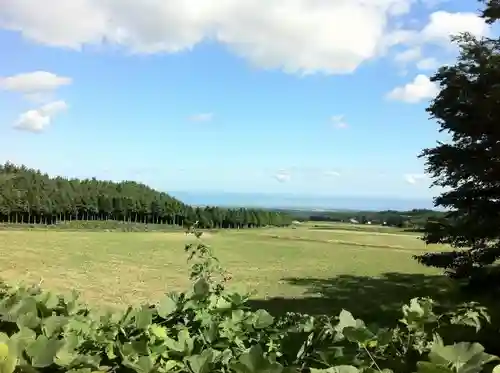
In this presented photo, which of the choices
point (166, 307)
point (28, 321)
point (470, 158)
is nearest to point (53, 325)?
point (28, 321)

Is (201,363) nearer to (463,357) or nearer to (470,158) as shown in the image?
(463,357)

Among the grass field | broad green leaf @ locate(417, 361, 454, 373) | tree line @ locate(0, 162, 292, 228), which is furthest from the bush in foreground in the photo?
tree line @ locate(0, 162, 292, 228)

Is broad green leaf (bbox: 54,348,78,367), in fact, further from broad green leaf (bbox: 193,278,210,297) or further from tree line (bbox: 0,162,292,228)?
tree line (bbox: 0,162,292,228)

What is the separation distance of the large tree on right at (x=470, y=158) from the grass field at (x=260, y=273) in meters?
1.97

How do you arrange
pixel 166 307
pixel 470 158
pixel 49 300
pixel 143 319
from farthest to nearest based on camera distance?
pixel 470 158 < pixel 49 300 < pixel 166 307 < pixel 143 319

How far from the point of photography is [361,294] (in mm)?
17047

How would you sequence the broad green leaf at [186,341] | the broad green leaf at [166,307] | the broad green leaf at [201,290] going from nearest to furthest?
the broad green leaf at [186,341] < the broad green leaf at [166,307] < the broad green leaf at [201,290]

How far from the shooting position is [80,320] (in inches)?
71.6

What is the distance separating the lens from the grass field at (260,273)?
15398 mm

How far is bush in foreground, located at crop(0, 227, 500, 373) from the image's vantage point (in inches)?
48.2

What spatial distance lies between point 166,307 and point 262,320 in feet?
1.14

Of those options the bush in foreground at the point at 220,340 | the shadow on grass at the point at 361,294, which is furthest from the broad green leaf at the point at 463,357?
the shadow on grass at the point at 361,294

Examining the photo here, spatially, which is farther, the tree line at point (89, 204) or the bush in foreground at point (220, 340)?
the tree line at point (89, 204)

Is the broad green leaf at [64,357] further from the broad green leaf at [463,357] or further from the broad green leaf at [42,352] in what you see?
the broad green leaf at [463,357]
